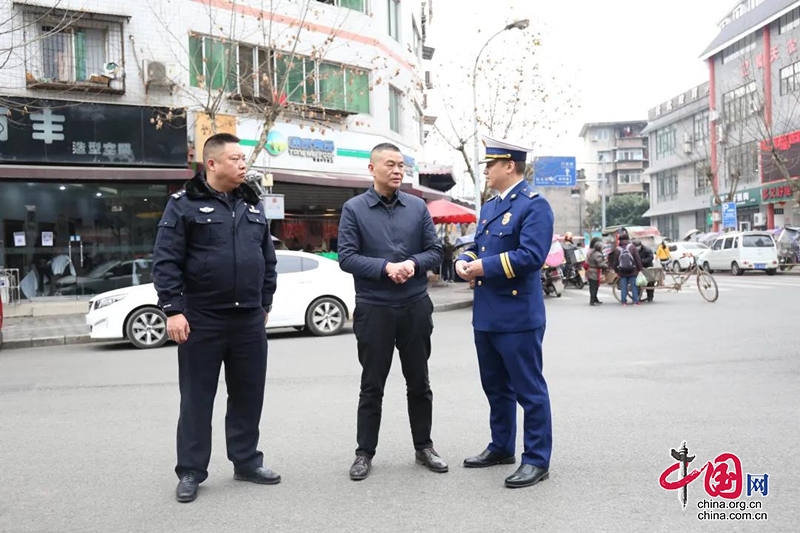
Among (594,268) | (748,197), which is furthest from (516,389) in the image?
(748,197)

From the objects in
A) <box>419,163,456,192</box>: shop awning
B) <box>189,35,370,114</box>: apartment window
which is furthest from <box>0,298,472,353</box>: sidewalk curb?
<box>419,163,456,192</box>: shop awning

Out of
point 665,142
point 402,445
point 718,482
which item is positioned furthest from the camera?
point 665,142

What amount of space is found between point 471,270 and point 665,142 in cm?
5979

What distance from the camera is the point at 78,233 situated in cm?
1756

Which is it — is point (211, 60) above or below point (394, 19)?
below

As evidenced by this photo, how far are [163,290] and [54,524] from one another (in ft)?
4.27

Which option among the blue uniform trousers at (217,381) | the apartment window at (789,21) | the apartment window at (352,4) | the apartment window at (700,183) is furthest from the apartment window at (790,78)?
the blue uniform trousers at (217,381)

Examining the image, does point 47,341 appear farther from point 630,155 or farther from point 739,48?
point 630,155

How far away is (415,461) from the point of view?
15.4 feet

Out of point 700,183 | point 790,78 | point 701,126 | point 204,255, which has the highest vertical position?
point 790,78

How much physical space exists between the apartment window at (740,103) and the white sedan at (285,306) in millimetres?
33650

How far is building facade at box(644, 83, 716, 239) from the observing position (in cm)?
5188

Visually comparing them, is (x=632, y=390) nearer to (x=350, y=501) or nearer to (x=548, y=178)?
(x=350, y=501)

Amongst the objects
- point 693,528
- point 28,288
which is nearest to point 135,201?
Answer: point 28,288
